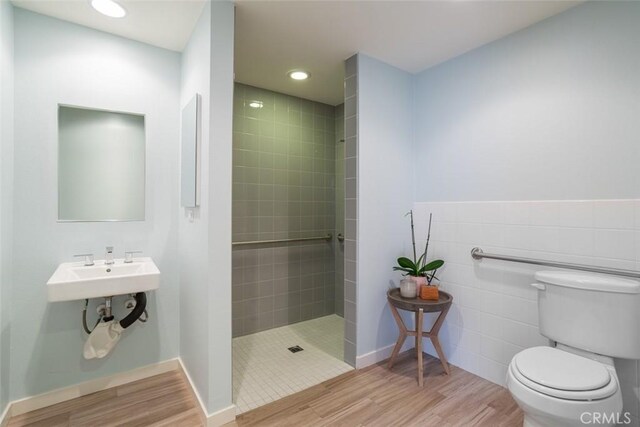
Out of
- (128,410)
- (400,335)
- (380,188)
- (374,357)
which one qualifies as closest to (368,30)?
(380,188)

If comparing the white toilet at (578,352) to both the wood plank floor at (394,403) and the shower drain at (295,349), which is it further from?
the shower drain at (295,349)

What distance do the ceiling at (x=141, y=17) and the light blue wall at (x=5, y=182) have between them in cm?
22

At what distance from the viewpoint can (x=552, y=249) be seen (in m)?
1.83

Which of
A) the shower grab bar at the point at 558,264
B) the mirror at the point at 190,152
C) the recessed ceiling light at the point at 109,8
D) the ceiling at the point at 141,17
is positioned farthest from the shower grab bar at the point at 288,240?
the recessed ceiling light at the point at 109,8

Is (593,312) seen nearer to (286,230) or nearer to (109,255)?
(286,230)

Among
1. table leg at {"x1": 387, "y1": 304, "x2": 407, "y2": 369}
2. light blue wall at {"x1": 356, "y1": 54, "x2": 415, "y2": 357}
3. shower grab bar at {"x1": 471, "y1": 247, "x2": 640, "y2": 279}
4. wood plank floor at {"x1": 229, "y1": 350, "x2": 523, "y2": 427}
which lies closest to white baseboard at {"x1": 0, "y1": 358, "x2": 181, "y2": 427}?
wood plank floor at {"x1": 229, "y1": 350, "x2": 523, "y2": 427}

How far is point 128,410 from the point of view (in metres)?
1.80

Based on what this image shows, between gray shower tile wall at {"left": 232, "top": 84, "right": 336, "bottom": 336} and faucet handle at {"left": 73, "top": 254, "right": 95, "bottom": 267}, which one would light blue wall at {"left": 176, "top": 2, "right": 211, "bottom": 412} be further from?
gray shower tile wall at {"left": 232, "top": 84, "right": 336, "bottom": 336}

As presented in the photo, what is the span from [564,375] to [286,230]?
2366mm

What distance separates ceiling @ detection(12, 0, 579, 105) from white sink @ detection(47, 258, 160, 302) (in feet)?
5.04

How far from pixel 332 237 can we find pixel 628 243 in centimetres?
240

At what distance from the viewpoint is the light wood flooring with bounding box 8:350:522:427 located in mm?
1702

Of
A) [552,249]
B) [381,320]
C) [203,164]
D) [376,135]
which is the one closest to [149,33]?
[203,164]

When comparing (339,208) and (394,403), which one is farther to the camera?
(339,208)
